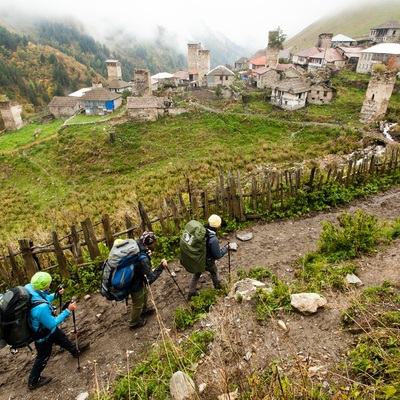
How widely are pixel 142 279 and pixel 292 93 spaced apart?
115 feet

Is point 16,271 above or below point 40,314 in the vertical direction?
below

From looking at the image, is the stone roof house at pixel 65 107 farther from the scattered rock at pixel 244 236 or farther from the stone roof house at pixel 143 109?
the scattered rock at pixel 244 236

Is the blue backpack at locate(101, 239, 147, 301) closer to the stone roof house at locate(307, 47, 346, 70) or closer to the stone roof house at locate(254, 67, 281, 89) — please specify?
the stone roof house at locate(254, 67, 281, 89)

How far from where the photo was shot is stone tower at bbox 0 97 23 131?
4666 centimetres

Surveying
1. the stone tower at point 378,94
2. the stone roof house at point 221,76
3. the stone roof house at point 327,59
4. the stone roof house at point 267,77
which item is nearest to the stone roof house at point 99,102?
the stone roof house at point 221,76

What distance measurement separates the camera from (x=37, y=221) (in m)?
18.8

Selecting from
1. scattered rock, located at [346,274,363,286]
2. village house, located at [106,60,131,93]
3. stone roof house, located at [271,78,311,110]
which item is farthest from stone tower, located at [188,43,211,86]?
scattered rock, located at [346,274,363,286]

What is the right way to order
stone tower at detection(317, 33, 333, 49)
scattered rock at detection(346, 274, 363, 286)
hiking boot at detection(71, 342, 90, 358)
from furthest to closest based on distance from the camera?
1. stone tower at detection(317, 33, 333, 49)
2. scattered rock at detection(346, 274, 363, 286)
3. hiking boot at detection(71, 342, 90, 358)

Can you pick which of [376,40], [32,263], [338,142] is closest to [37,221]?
[32,263]

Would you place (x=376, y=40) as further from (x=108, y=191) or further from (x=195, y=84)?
(x=108, y=191)

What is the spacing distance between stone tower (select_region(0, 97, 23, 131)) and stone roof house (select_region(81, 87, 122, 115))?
13291 mm

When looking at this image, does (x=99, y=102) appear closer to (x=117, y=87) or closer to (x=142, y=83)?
(x=142, y=83)

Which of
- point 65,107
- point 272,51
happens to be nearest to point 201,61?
point 272,51

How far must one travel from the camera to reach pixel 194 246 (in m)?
5.31
